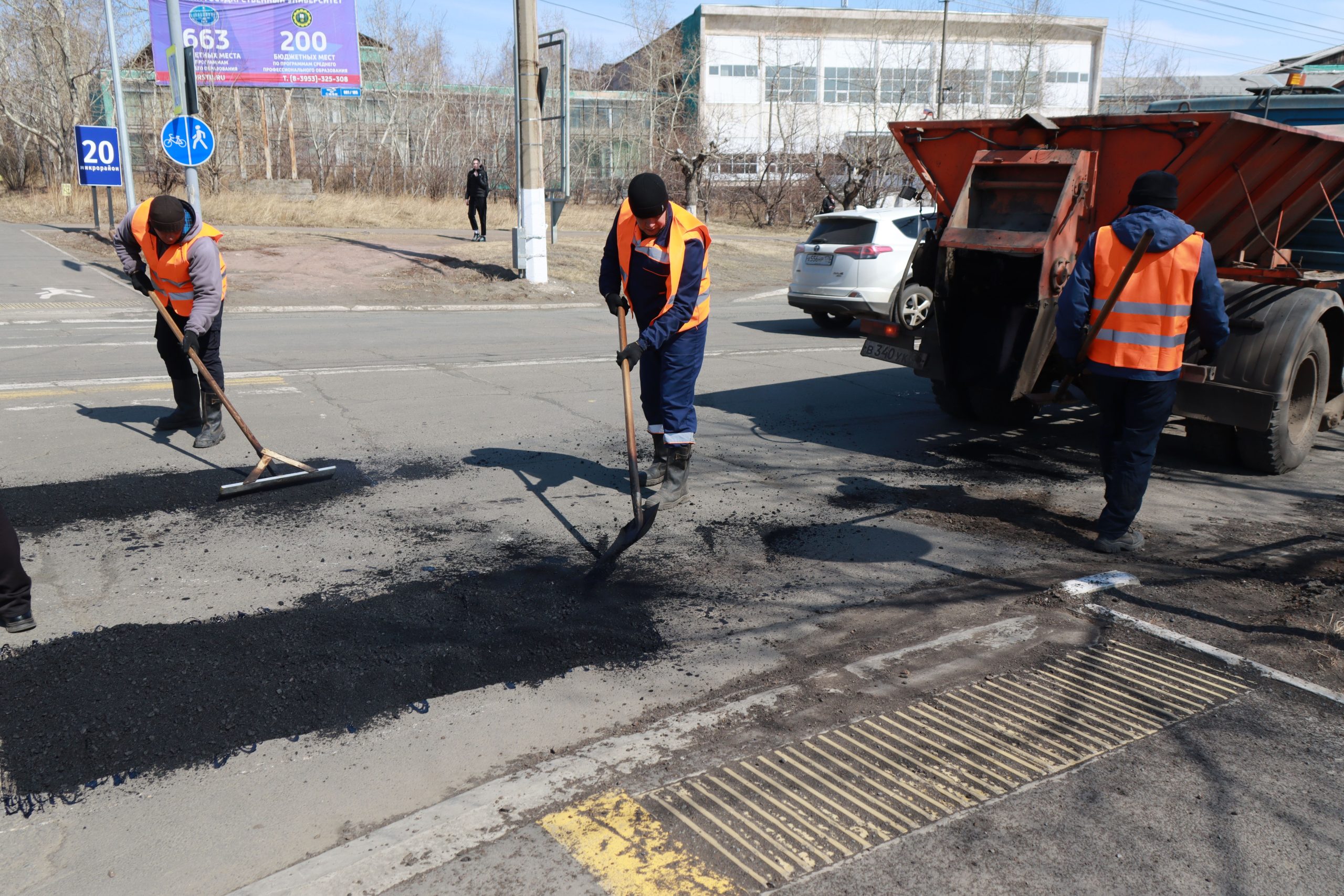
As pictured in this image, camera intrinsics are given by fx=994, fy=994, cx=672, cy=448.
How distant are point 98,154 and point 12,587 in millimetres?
20023

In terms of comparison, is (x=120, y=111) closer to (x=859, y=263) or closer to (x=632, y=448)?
(x=859, y=263)

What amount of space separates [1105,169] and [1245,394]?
1708 mm

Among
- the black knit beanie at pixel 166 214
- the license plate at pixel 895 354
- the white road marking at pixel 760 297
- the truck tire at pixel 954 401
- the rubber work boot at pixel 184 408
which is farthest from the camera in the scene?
the white road marking at pixel 760 297

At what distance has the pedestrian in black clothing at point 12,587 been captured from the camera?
3.80m

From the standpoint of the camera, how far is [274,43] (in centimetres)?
2641

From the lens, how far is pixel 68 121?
3656 cm

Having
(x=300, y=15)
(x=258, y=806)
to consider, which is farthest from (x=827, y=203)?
(x=258, y=806)

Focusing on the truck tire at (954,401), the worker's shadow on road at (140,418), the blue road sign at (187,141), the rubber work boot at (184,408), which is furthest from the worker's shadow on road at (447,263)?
the truck tire at (954,401)

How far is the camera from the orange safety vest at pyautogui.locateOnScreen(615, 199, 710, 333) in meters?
5.61

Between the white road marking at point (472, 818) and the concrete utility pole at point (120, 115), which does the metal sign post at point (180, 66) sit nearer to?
the concrete utility pole at point (120, 115)

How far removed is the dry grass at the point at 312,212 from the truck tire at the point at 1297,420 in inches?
954

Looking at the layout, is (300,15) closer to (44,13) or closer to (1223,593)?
(44,13)

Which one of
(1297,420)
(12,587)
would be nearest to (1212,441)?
(1297,420)

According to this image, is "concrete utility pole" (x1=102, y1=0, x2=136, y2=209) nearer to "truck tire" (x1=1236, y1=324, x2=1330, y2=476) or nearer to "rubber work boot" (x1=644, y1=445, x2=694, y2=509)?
"rubber work boot" (x1=644, y1=445, x2=694, y2=509)
